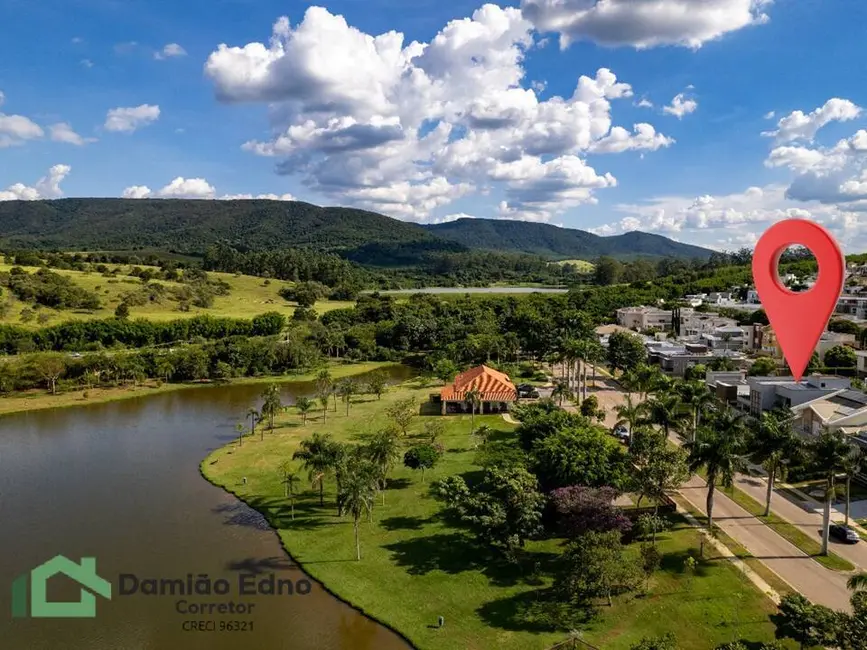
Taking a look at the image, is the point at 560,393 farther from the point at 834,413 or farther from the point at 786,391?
the point at 834,413

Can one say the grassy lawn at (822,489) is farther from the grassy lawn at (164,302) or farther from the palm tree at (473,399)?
the grassy lawn at (164,302)

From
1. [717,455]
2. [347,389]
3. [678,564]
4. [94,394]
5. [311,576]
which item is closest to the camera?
[678,564]

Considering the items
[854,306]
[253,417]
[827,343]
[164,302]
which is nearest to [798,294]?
[253,417]

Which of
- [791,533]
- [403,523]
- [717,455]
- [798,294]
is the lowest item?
[403,523]

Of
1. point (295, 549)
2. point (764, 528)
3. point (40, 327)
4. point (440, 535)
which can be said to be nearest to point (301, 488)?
point (295, 549)

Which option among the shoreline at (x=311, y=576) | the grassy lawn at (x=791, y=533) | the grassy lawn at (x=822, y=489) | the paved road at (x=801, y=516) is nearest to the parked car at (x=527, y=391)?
the paved road at (x=801, y=516)

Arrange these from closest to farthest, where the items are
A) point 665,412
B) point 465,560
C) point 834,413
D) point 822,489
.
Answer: point 465,560 → point 822,489 → point 665,412 → point 834,413
